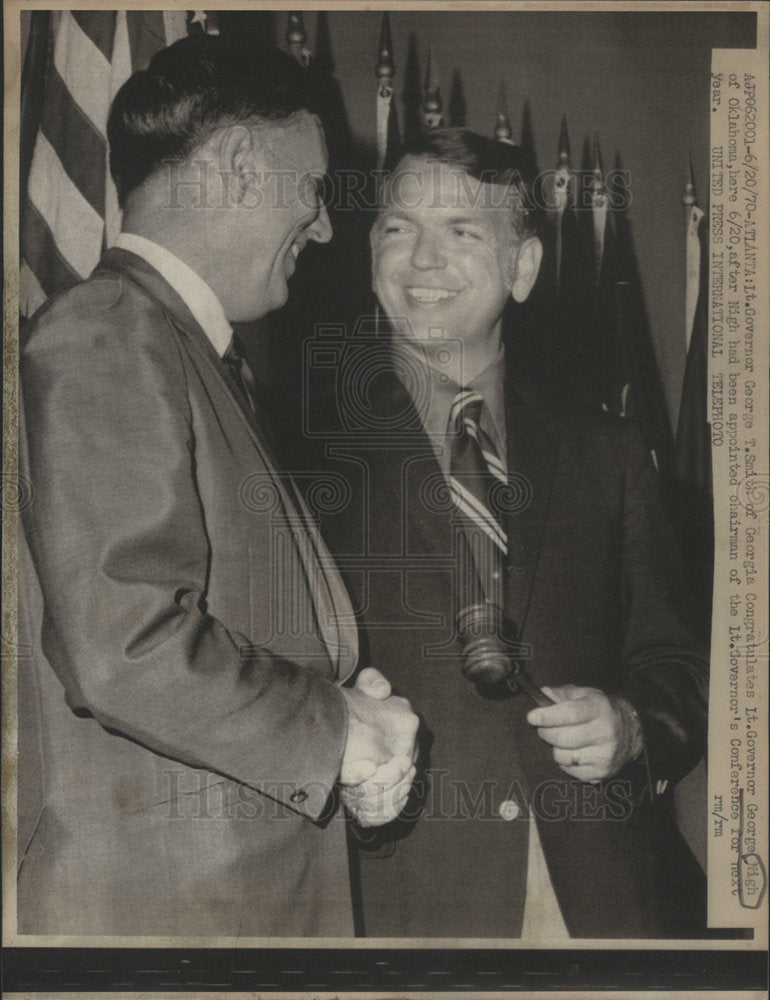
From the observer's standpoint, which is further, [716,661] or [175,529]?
[716,661]

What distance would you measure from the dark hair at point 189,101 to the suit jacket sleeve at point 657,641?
110cm

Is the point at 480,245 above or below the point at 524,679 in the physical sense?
above

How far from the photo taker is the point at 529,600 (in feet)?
7.89

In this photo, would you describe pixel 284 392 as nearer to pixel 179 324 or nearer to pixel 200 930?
pixel 179 324

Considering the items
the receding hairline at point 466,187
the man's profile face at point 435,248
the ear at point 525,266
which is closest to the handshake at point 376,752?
the man's profile face at point 435,248

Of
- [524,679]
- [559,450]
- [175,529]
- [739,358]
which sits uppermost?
[739,358]

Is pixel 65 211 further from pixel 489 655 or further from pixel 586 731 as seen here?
pixel 586 731

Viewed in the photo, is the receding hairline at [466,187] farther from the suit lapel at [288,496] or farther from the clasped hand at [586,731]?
the clasped hand at [586,731]

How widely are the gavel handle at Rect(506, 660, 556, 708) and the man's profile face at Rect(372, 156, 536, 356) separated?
2.45 ft

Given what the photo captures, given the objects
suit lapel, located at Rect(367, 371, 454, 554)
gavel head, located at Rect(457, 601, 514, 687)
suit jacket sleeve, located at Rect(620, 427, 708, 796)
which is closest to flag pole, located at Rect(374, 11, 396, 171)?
suit lapel, located at Rect(367, 371, 454, 554)

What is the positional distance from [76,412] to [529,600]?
1055mm

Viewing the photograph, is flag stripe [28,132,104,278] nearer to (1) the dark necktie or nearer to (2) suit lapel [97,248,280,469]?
(2) suit lapel [97,248,280,469]

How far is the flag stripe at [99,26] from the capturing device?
2.46 m

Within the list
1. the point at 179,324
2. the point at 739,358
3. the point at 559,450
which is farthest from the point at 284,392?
the point at 739,358
